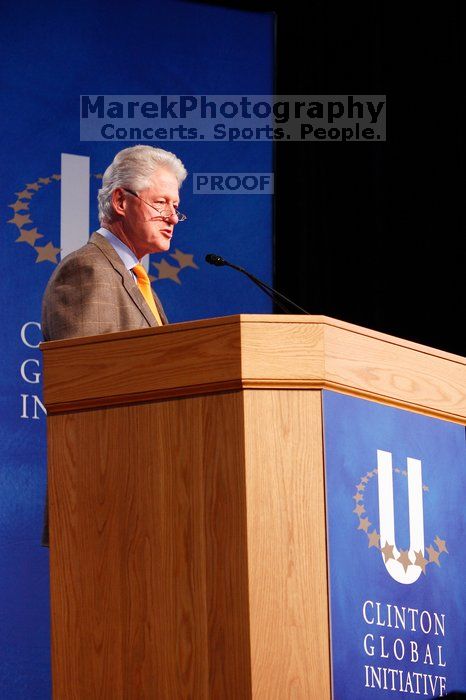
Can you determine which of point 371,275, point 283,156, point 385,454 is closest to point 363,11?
point 283,156

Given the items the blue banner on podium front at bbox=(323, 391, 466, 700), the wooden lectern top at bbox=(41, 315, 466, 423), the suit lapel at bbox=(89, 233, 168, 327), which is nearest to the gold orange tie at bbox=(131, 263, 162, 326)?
the suit lapel at bbox=(89, 233, 168, 327)

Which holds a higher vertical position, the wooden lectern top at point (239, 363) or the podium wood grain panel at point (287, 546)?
the wooden lectern top at point (239, 363)

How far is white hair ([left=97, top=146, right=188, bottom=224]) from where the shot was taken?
3.02m

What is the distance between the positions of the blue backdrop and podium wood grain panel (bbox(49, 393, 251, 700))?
1.54 m

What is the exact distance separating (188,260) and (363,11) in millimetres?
1151

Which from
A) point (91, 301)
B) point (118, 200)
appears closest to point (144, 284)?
point (118, 200)

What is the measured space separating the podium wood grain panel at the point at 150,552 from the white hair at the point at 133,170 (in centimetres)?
93

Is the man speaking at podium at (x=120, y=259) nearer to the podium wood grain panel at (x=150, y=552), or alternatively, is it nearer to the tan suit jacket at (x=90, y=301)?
the tan suit jacket at (x=90, y=301)

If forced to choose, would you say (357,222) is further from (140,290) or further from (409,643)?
(409,643)

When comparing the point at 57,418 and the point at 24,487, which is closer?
the point at 57,418

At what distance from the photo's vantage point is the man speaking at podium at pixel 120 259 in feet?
8.48

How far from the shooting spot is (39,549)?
3.75 meters

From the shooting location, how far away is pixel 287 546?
2.03m

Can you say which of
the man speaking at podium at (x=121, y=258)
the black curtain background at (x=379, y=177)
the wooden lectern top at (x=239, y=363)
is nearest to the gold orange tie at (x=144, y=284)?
the man speaking at podium at (x=121, y=258)
